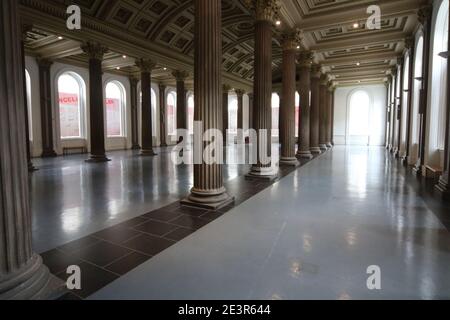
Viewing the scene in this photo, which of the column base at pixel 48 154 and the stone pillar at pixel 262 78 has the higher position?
the stone pillar at pixel 262 78

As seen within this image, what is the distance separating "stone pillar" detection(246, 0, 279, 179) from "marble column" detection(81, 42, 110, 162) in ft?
23.3

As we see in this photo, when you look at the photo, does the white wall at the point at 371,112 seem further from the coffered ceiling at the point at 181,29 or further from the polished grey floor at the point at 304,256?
the polished grey floor at the point at 304,256

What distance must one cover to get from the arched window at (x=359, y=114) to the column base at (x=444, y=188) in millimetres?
20254

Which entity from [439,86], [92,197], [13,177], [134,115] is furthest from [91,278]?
[134,115]

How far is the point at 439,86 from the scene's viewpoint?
788 centimetres

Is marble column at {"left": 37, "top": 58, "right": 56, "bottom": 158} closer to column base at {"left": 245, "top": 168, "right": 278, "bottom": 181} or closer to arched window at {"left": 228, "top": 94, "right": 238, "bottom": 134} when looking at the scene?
column base at {"left": 245, "top": 168, "right": 278, "bottom": 181}

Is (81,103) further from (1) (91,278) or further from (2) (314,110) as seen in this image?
(1) (91,278)

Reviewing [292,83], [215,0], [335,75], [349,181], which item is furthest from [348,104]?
[215,0]

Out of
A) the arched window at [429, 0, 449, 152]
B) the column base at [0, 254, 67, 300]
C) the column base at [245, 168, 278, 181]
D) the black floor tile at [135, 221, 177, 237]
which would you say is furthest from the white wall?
the column base at [0, 254, 67, 300]

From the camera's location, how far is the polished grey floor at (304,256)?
7.72ft

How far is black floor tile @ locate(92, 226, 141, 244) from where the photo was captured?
3531 mm

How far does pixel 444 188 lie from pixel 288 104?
18.9ft

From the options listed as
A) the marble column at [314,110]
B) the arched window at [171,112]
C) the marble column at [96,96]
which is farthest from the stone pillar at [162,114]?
the marble column at [314,110]
